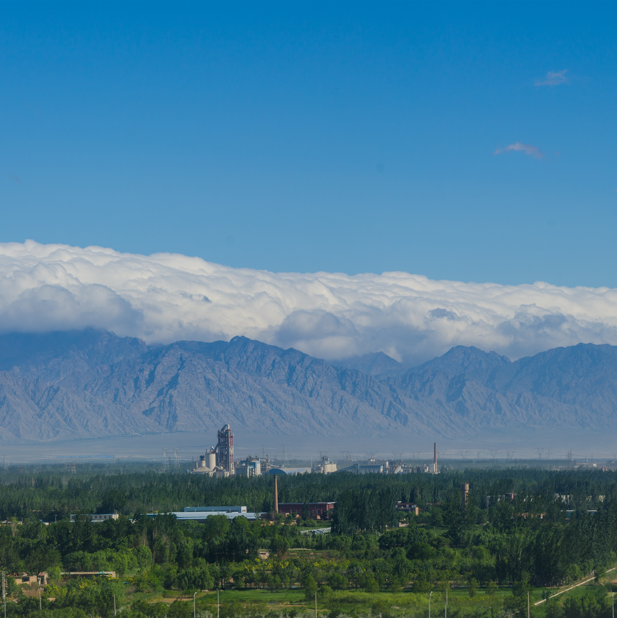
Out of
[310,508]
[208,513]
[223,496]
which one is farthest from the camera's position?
[223,496]

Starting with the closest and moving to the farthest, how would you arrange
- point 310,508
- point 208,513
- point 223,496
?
point 208,513
point 310,508
point 223,496

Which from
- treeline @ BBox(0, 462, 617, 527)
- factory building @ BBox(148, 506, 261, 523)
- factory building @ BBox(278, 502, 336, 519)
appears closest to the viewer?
factory building @ BBox(148, 506, 261, 523)

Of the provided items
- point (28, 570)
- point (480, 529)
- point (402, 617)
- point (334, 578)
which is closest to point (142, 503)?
point (480, 529)

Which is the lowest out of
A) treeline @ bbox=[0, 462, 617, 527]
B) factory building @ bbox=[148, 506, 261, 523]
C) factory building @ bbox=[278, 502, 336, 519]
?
factory building @ bbox=[278, 502, 336, 519]

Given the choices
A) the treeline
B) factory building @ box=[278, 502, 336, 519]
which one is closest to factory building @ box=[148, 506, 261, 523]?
the treeline

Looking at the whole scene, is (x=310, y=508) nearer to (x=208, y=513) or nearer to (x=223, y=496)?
(x=223, y=496)

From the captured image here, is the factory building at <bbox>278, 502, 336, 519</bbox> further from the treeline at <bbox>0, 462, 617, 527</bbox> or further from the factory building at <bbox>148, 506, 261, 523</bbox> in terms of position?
the factory building at <bbox>148, 506, 261, 523</bbox>

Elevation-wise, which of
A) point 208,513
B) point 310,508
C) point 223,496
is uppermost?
point 223,496

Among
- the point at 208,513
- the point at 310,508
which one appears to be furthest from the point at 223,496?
the point at 208,513

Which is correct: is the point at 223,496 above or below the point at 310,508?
above
